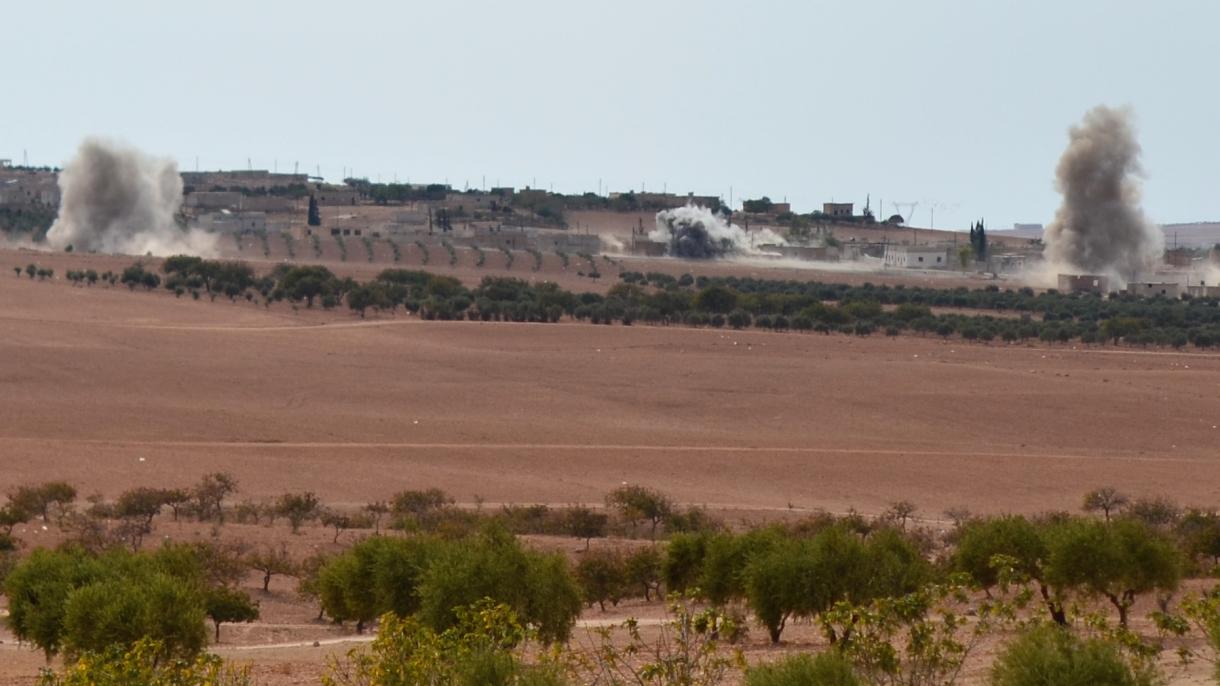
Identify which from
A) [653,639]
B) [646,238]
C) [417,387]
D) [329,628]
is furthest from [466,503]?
[646,238]

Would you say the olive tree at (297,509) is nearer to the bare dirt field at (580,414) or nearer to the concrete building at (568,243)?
the bare dirt field at (580,414)

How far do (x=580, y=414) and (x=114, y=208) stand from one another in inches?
2572

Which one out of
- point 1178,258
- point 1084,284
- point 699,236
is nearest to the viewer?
point 1084,284

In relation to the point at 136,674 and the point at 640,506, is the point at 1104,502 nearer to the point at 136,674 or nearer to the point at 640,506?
the point at 640,506

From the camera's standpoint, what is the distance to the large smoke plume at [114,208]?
332 ft

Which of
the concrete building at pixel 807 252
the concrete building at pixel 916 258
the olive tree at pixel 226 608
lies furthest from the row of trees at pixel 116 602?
the concrete building at pixel 916 258

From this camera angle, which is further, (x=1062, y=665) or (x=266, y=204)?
(x=266, y=204)

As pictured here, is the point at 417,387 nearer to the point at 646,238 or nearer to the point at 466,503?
the point at 466,503

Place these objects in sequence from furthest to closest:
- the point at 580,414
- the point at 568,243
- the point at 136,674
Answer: the point at 568,243
the point at 580,414
the point at 136,674

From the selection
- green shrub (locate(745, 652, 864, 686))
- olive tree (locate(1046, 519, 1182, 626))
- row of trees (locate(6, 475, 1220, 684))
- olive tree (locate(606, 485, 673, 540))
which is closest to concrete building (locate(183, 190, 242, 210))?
olive tree (locate(606, 485, 673, 540))

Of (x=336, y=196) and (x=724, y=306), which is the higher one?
(x=336, y=196)

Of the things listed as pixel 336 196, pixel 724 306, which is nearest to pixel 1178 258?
pixel 724 306

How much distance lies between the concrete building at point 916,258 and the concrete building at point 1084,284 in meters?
22.8

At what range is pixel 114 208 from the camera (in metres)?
104
